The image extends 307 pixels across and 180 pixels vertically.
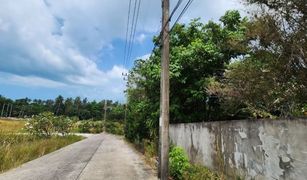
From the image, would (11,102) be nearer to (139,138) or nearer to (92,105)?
(92,105)

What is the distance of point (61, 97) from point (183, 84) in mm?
137841

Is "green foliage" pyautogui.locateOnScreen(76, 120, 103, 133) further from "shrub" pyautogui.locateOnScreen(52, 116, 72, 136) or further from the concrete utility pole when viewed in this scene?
the concrete utility pole

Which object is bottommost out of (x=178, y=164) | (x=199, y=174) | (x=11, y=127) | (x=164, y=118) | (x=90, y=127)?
(x=199, y=174)

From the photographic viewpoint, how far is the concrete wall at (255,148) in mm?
5188

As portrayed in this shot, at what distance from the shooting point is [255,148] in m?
6.68

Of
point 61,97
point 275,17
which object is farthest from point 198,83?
point 61,97

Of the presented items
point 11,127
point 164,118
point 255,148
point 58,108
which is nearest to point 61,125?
point 11,127

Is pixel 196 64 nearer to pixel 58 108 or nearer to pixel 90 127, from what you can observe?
pixel 90 127

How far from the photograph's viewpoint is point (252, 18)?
9.23 metres

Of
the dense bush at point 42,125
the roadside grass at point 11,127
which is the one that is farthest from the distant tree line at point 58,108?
the dense bush at point 42,125

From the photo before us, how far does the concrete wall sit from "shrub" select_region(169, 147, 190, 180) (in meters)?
0.52

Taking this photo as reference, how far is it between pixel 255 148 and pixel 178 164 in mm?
4960

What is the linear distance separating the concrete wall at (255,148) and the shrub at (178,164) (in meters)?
0.52

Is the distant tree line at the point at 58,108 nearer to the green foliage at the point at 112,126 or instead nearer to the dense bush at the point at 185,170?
the green foliage at the point at 112,126
